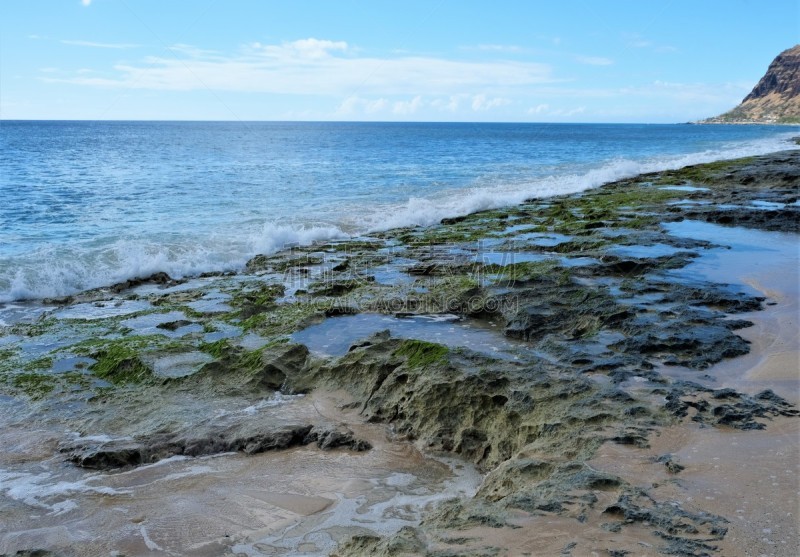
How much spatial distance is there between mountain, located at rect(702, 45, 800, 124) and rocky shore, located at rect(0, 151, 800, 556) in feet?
421

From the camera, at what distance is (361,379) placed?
6055 mm

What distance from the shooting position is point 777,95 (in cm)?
13388

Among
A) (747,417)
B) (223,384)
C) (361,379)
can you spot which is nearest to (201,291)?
(223,384)

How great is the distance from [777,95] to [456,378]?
511 ft

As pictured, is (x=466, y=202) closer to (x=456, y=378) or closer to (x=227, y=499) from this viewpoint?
(x=456, y=378)

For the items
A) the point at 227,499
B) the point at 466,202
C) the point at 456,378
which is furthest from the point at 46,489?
the point at 466,202

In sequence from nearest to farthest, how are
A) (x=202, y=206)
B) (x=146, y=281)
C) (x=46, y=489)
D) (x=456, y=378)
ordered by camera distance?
(x=46, y=489) < (x=456, y=378) < (x=146, y=281) < (x=202, y=206)

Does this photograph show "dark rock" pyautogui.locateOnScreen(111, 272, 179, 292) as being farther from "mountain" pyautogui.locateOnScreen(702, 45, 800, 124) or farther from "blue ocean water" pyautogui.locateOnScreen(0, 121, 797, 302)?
"mountain" pyautogui.locateOnScreen(702, 45, 800, 124)

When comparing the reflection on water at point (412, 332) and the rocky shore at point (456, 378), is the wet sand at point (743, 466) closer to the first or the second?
the rocky shore at point (456, 378)

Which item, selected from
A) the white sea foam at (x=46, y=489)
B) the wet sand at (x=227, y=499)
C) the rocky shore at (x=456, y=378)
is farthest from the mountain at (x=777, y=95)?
the white sea foam at (x=46, y=489)

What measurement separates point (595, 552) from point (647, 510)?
1.69 feet

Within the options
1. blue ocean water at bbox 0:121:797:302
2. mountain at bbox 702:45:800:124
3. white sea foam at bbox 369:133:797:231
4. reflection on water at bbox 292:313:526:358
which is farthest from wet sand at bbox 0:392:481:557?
mountain at bbox 702:45:800:124

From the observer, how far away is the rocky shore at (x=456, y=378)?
138 inches

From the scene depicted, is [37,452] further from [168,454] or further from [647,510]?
[647,510]
